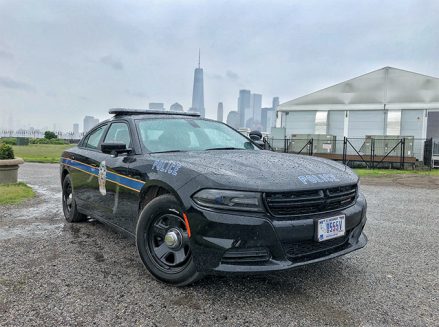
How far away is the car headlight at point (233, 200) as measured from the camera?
267 cm

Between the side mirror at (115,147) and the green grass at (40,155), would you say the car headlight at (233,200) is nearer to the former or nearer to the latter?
the side mirror at (115,147)

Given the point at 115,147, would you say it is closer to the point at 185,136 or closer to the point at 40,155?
the point at 185,136

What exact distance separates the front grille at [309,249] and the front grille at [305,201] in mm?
232

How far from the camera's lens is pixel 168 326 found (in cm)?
246

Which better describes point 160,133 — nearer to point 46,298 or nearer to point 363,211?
point 46,298

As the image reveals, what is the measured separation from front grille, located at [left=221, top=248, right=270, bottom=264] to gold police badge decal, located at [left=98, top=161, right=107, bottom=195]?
1990 millimetres

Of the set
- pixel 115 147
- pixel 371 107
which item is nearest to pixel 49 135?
pixel 371 107

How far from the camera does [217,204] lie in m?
2.69

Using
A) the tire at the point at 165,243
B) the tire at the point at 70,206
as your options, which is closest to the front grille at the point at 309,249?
the tire at the point at 165,243

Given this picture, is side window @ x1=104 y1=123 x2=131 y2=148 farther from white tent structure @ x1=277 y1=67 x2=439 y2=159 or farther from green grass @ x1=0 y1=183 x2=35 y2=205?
white tent structure @ x1=277 y1=67 x2=439 y2=159

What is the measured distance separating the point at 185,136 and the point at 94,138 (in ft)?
5.44

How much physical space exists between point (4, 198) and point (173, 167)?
554cm

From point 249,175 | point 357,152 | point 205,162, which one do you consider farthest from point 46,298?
point 357,152

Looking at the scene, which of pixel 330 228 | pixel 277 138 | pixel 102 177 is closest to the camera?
pixel 330 228
